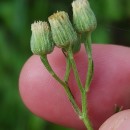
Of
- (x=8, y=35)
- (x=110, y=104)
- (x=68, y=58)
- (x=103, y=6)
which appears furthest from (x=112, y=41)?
(x=68, y=58)

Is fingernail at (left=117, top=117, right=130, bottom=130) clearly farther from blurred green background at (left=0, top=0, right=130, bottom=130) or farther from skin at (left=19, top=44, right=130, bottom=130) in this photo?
blurred green background at (left=0, top=0, right=130, bottom=130)

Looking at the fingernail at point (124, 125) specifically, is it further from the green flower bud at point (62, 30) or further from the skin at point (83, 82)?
the skin at point (83, 82)

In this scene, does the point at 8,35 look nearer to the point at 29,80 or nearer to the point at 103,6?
the point at 103,6

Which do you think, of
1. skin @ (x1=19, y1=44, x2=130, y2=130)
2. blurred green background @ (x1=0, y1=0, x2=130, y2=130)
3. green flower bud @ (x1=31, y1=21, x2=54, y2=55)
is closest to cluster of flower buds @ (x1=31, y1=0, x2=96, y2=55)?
green flower bud @ (x1=31, y1=21, x2=54, y2=55)

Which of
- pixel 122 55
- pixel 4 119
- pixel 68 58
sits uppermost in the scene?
pixel 68 58

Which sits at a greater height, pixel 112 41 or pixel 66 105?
pixel 66 105

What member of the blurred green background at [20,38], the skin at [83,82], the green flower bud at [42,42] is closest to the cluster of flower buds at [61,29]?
the green flower bud at [42,42]
